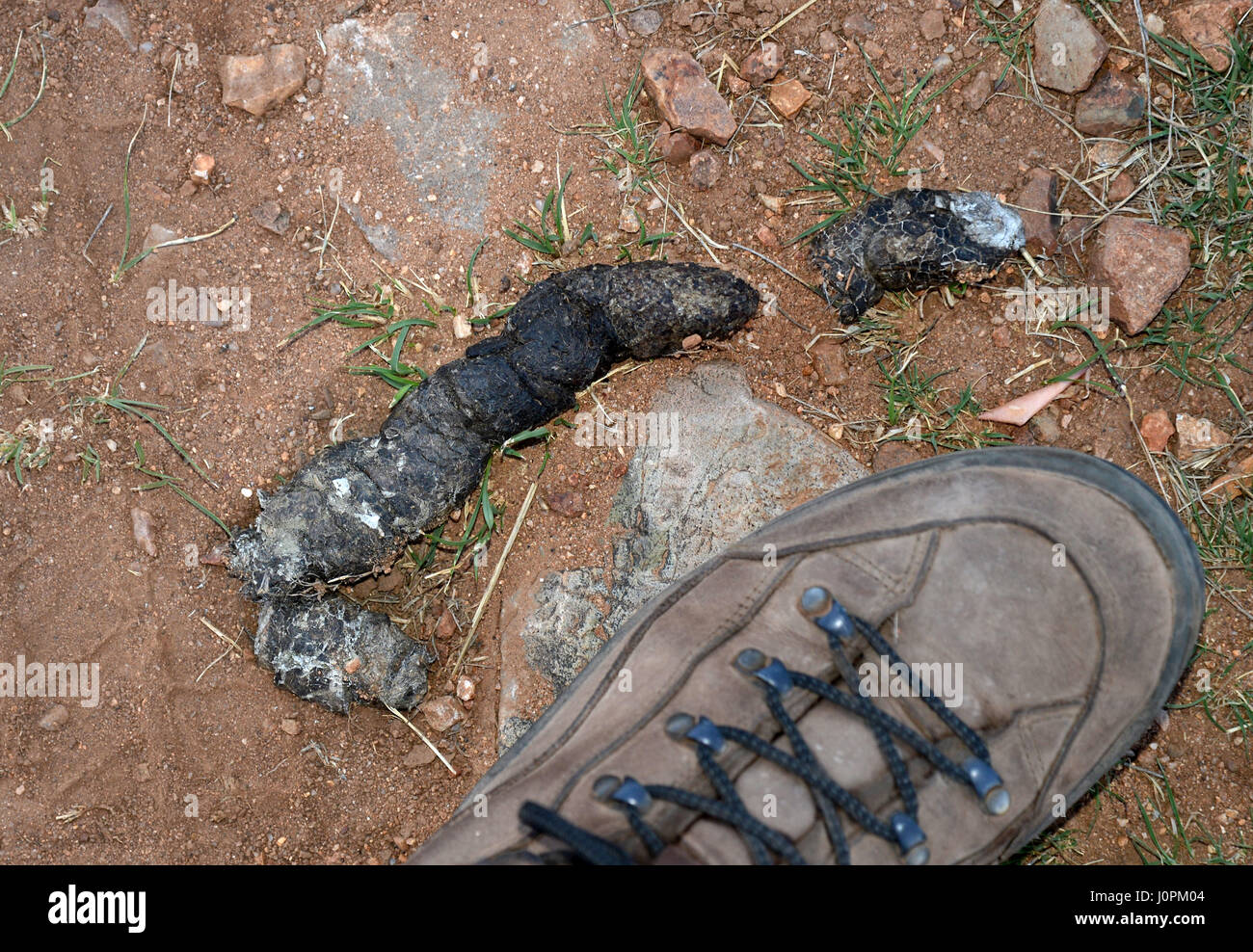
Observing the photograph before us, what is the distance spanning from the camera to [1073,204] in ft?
11.1

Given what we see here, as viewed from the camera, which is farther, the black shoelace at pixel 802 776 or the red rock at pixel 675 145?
the red rock at pixel 675 145

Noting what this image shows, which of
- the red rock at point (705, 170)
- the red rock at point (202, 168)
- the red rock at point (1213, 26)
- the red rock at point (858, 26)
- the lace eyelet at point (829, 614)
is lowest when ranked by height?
the lace eyelet at point (829, 614)

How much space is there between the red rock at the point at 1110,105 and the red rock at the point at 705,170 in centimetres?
143

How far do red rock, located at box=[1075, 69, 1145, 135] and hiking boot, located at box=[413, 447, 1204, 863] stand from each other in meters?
1.42

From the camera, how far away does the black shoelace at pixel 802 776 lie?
2.54m

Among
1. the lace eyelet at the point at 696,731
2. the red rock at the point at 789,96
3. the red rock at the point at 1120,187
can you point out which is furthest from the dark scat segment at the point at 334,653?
the red rock at the point at 1120,187

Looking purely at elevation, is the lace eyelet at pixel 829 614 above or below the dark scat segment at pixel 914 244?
below

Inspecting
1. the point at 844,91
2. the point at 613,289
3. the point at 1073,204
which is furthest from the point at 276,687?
the point at 1073,204

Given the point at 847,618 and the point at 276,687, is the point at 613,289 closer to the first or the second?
the point at 847,618

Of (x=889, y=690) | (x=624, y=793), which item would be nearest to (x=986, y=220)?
(x=889, y=690)

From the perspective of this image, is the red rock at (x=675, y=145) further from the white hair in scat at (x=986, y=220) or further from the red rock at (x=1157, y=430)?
the red rock at (x=1157, y=430)

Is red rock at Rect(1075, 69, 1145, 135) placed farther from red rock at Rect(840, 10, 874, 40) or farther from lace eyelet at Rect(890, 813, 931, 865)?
lace eyelet at Rect(890, 813, 931, 865)

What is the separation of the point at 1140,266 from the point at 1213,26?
98 centimetres

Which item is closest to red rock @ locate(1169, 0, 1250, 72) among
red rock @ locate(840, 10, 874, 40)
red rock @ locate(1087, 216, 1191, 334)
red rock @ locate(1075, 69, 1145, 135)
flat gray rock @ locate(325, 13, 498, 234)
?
red rock @ locate(1075, 69, 1145, 135)
